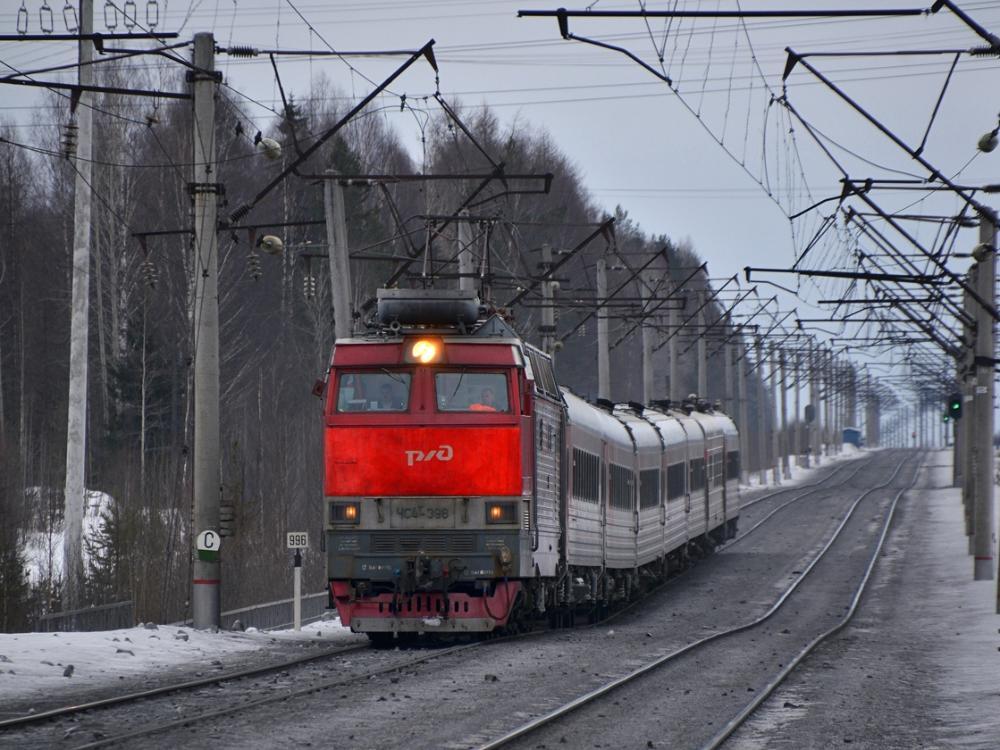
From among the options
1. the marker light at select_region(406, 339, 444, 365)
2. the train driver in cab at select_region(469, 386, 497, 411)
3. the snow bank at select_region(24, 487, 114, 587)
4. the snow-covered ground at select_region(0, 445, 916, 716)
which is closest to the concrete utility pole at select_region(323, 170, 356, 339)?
the marker light at select_region(406, 339, 444, 365)

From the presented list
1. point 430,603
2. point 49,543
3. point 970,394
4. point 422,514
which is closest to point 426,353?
point 422,514

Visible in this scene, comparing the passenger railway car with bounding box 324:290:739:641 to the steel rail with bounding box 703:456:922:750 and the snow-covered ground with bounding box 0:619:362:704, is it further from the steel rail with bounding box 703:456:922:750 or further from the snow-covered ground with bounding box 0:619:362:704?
the steel rail with bounding box 703:456:922:750

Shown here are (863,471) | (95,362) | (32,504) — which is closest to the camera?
(32,504)

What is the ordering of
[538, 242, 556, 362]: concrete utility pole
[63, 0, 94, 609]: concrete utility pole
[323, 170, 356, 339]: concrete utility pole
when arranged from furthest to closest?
[538, 242, 556, 362]: concrete utility pole, [63, 0, 94, 609]: concrete utility pole, [323, 170, 356, 339]: concrete utility pole

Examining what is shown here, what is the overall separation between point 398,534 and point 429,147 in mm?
58825

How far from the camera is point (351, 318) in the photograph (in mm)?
25891

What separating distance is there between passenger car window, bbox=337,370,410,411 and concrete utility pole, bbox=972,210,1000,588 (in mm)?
14398

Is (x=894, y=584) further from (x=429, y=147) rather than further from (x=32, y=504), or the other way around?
(x=429, y=147)

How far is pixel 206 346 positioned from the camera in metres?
21.7

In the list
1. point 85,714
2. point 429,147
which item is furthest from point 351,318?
point 429,147

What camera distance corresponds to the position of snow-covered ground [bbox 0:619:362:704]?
628 inches

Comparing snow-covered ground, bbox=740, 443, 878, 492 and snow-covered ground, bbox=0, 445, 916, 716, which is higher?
snow-covered ground, bbox=740, 443, 878, 492

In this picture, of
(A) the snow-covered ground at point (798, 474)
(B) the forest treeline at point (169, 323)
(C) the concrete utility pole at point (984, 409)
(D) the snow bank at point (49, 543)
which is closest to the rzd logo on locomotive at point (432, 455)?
(B) the forest treeline at point (169, 323)

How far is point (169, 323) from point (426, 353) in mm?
38680
